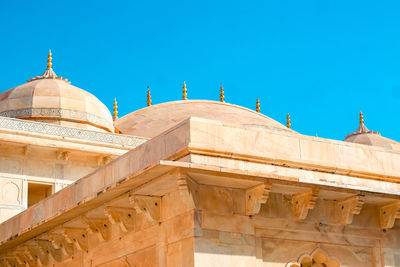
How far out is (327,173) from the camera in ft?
31.2

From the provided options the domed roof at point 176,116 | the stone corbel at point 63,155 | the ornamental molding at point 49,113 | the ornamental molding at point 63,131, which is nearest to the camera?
the ornamental molding at point 63,131

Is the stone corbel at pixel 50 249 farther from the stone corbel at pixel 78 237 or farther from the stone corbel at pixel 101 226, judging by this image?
the stone corbel at pixel 101 226

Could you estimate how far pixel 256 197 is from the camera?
29.2 ft

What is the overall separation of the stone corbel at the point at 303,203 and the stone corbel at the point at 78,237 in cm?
348

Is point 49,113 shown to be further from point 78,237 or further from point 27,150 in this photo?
point 78,237

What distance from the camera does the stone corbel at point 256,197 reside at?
8794mm

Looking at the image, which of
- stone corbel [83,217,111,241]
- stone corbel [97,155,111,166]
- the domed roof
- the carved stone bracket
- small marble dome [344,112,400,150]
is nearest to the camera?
the carved stone bracket

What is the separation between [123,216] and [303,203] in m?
2.41

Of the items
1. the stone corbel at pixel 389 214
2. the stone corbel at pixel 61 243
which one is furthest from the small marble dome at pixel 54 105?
the stone corbel at pixel 389 214

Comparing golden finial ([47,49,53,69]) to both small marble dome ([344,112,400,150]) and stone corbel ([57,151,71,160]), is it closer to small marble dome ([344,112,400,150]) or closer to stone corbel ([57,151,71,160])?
stone corbel ([57,151,71,160])

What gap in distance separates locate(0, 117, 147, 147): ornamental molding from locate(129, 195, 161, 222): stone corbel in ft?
28.0

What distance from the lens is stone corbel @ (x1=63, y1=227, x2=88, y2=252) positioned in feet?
36.6

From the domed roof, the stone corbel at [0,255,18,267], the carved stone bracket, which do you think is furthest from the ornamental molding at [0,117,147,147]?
the carved stone bracket

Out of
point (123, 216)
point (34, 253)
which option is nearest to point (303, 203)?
point (123, 216)
